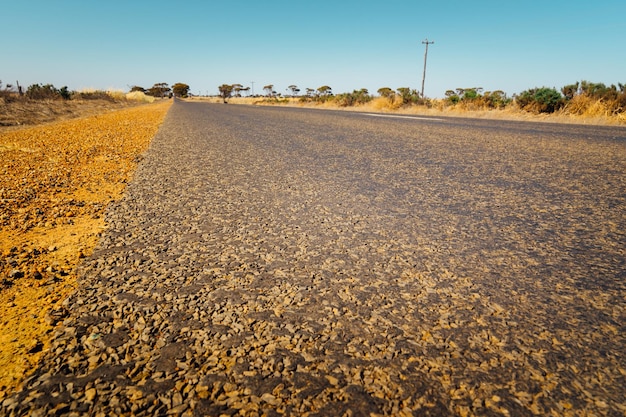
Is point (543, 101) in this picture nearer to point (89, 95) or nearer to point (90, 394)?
point (90, 394)

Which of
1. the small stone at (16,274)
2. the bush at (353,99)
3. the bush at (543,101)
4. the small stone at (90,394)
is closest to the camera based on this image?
the small stone at (90,394)

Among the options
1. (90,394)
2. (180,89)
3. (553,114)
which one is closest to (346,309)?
(90,394)

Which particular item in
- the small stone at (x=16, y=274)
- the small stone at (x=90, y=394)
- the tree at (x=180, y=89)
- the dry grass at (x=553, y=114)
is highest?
the tree at (x=180, y=89)

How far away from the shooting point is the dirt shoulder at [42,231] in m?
1.39

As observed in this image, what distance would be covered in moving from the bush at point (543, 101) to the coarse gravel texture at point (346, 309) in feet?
56.6

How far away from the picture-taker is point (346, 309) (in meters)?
1.51

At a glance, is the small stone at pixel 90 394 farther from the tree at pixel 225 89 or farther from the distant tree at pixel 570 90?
the tree at pixel 225 89

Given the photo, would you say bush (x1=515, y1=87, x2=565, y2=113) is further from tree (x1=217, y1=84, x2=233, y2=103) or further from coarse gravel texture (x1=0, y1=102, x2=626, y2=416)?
tree (x1=217, y1=84, x2=233, y2=103)

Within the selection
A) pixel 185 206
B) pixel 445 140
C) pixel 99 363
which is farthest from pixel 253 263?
pixel 445 140

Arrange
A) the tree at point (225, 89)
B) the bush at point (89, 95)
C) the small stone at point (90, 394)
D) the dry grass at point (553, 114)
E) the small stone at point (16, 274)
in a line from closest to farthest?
the small stone at point (90, 394), the small stone at point (16, 274), the dry grass at point (553, 114), the bush at point (89, 95), the tree at point (225, 89)

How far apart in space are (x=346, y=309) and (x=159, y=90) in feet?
488

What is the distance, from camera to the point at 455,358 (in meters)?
1.22

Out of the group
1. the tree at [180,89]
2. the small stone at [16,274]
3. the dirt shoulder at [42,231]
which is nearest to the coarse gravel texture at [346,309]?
the dirt shoulder at [42,231]

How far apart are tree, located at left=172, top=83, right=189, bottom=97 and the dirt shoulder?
149550 millimetres
